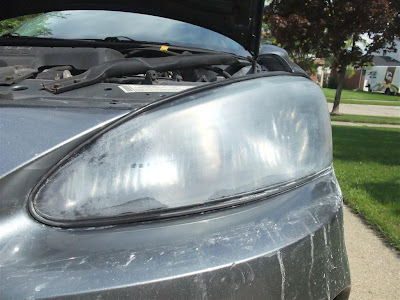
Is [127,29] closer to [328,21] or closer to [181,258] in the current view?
[181,258]

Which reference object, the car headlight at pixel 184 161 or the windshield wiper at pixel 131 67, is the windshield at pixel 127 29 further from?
the car headlight at pixel 184 161

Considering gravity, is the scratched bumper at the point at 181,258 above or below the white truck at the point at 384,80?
above

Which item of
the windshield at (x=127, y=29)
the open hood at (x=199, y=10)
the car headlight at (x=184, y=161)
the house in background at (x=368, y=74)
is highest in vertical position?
the open hood at (x=199, y=10)

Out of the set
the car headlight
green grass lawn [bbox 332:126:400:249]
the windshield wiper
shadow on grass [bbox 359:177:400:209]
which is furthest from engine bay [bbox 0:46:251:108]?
shadow on grass [bbox 359:177:400:209]

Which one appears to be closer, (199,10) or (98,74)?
(98,74)

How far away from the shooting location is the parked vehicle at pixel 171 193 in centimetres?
98

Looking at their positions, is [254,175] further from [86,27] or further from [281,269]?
[86,27]

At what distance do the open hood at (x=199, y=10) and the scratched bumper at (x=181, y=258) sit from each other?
5.25 feet

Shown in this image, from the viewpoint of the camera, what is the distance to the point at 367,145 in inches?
318

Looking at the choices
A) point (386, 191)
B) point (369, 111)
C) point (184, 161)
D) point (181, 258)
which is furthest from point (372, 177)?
point (369, 111)

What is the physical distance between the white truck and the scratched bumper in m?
43.0

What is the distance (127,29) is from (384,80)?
4447 cm

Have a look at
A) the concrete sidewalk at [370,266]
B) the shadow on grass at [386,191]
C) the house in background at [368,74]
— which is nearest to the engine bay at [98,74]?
the concrete sidewalk at [370,266]

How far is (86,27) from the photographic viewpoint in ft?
9.62
